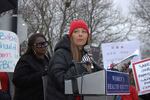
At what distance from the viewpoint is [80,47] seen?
3887 millimetres

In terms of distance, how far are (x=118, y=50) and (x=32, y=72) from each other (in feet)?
4.49

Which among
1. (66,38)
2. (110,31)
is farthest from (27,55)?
(110,31)

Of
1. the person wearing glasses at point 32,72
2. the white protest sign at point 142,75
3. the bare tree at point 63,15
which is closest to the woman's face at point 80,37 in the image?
the person wearing glasses at point 32,72

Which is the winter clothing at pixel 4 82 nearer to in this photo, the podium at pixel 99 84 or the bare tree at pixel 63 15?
the podium at pixel 99 84

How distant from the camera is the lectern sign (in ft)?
10.4

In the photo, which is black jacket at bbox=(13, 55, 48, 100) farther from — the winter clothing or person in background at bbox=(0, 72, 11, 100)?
the winter clothing

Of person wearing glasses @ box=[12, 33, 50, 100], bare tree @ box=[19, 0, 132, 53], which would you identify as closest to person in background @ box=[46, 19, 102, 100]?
person wearing glasses @ box=[12, 33, 50, 100]

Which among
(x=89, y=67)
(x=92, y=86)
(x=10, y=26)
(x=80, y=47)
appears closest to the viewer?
(x=92, y=86)

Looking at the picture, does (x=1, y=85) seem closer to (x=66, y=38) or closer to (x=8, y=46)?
(x=8, y=46)

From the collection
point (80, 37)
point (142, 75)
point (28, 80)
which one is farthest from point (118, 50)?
point (80, 37)

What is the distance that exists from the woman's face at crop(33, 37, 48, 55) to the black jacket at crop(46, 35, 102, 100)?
1467mm

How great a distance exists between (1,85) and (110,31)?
29.7 meters

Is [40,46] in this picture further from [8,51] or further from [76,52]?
[76,52]

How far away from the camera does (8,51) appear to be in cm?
606
